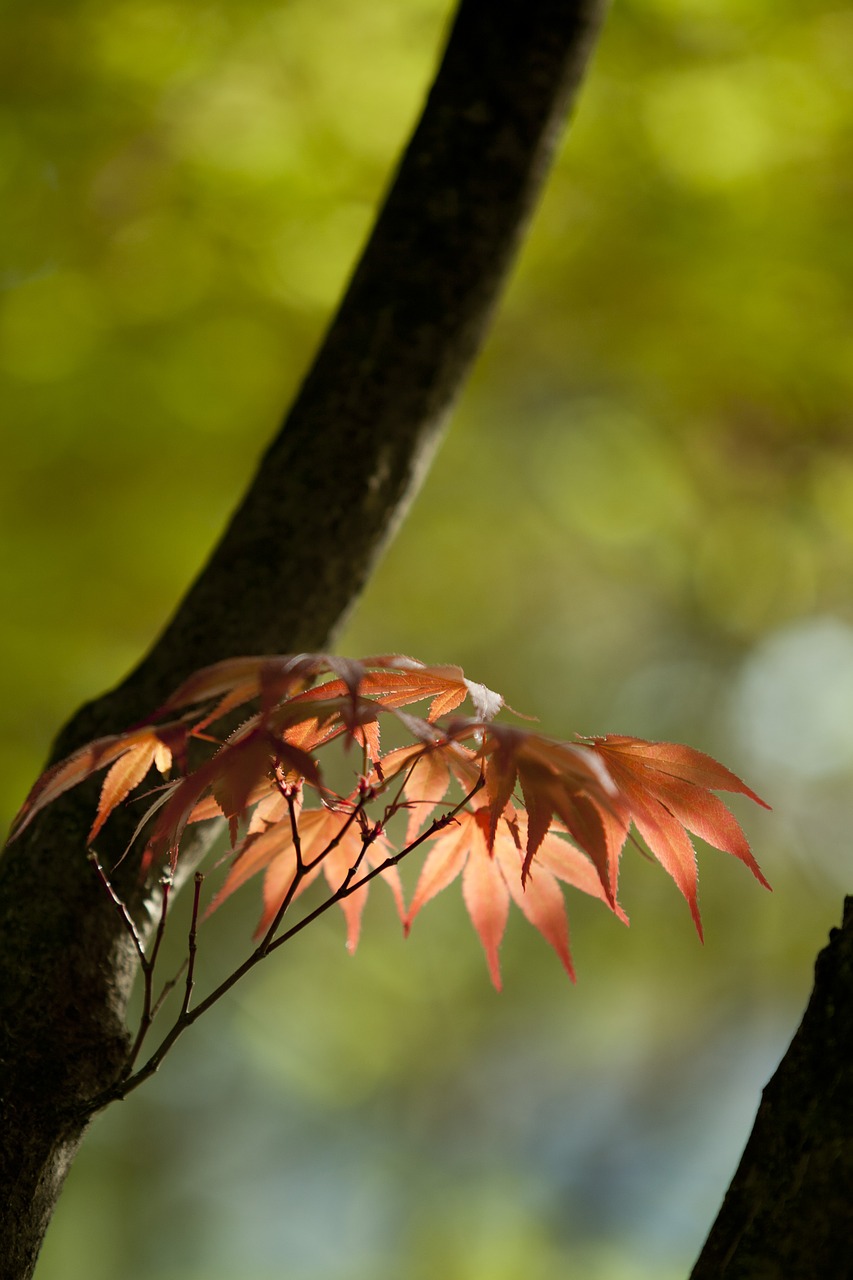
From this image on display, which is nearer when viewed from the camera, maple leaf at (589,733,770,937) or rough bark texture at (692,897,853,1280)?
rough bark texture at (692,897,853,1280)

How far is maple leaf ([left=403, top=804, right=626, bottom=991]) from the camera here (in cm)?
56

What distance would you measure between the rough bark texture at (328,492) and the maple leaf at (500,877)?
0.65ft

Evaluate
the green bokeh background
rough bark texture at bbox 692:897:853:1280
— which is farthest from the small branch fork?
the green bokeh background

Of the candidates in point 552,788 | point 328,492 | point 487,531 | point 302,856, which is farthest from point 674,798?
point 487,531

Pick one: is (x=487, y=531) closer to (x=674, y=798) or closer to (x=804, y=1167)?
(x=674, y=798)

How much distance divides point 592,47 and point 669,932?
2954mm

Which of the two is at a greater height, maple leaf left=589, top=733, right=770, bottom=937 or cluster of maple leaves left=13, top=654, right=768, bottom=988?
maple leaf left=589, top=733, right=770, bottom=937

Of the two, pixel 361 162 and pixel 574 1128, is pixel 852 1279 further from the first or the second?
pixel 574 1128

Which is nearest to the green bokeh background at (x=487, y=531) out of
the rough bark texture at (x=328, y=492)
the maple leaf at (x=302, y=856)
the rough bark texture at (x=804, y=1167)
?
the rough bark texture at (x=328, y=492)

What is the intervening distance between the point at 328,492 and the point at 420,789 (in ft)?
1.02

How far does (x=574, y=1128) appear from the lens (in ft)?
11.1

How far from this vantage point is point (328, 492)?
0.78 meters

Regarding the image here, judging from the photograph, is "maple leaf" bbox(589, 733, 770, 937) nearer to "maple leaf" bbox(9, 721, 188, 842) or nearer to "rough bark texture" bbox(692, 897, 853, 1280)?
"rough bark texture" bbox(692, 897, 853, 1280)

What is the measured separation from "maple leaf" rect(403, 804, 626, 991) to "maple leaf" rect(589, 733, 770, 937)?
0.20 ft
